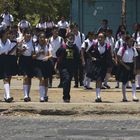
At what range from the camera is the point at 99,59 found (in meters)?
16.7

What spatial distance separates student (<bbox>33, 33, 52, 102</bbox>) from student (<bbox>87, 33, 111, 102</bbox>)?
1.18 m

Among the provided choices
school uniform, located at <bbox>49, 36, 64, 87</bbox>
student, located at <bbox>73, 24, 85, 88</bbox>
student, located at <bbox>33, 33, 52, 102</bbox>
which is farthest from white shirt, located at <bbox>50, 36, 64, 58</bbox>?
student, located at <bbox>73, 24, 85, 88</bbox>

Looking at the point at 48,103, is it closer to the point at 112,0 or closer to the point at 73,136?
the point at 73,136

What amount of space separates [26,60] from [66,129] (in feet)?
15.0

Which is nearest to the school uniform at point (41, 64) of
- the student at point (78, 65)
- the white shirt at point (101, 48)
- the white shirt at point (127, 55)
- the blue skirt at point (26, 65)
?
the blue skirt at point (26, 65)

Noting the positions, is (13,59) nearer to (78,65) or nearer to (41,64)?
(41,64)

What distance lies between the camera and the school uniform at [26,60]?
653 inches

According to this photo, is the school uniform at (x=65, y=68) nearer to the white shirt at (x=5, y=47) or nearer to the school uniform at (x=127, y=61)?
the white shirt at (x=5, y=47)

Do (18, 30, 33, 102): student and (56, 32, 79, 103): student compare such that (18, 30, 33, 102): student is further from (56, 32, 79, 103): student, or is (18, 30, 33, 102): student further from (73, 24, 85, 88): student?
(73, 24, 85, 88): student

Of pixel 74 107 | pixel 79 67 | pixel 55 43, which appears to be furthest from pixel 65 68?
pixel 79 67

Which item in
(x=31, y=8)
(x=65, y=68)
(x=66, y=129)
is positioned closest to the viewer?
(x=66, y=129)

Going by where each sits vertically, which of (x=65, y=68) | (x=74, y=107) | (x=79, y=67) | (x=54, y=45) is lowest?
(x=74, y=107)

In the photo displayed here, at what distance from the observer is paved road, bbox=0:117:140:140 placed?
11391 mm

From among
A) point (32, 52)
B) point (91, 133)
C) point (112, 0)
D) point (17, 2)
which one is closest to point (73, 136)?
point (91, 133)
